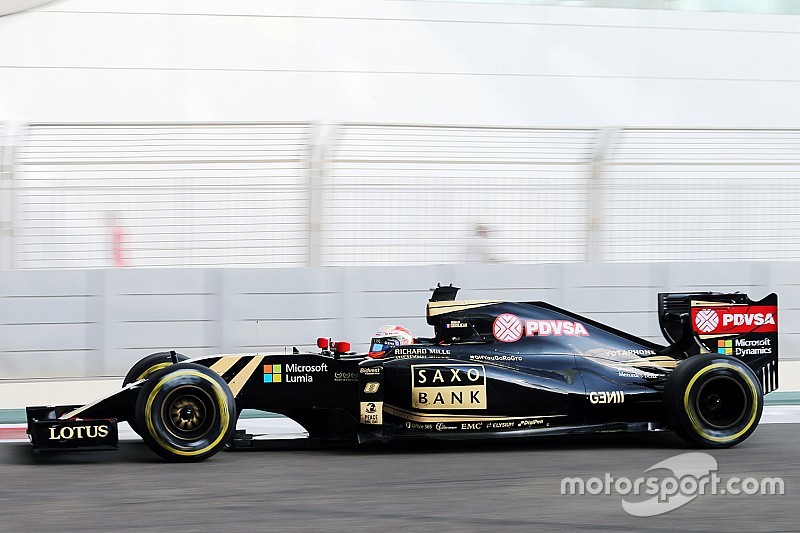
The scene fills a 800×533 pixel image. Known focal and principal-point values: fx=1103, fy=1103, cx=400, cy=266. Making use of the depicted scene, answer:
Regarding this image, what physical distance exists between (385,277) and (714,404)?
4753mm

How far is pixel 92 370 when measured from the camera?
10766 millimetres

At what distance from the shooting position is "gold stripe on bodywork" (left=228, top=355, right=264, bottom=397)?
6938 mm

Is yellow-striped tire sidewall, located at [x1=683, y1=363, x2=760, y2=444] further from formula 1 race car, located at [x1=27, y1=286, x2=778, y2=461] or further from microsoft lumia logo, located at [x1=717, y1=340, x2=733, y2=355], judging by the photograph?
microsoft lumia logo, located at [x1=717, y1=340, x2=733, y2=355]

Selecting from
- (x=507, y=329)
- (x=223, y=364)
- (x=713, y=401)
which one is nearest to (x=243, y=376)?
(x=223, y=364)

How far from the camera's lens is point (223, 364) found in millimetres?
7012

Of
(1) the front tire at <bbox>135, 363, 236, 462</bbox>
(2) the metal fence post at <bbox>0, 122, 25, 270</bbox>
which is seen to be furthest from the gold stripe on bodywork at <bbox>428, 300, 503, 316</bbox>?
(2) the metal fence post at <bbox>0, 122, 25, 270</bbox>

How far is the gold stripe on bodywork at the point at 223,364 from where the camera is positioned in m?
6.98

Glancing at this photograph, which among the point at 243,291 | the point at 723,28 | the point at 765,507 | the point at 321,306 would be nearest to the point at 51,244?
the point at 243,291

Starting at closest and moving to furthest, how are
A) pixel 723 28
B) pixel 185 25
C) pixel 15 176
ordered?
pixel 15 176
pixel 185 25
pixel 723 28

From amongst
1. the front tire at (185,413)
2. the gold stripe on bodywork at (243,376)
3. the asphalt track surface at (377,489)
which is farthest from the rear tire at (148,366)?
the front tire at (185,413)

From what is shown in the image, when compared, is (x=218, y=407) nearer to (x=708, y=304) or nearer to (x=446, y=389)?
(x=446, y=389)

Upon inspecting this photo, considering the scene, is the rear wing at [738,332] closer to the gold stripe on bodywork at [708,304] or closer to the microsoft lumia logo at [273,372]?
the gold stripe on bodywork at [708,304]

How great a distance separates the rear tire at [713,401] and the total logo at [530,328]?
74 cm

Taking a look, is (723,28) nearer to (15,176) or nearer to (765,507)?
(15,176)
